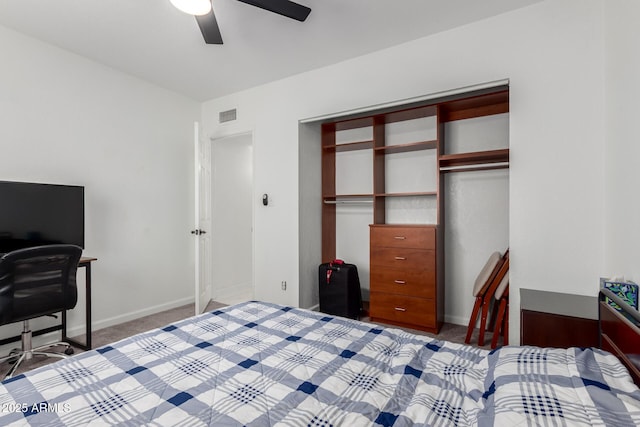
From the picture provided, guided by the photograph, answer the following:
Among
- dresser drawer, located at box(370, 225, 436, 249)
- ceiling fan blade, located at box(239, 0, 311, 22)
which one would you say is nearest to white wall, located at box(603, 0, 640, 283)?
dresser drawer, located at box(370, 225, 436, 249)

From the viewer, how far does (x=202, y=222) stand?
384 centimetres

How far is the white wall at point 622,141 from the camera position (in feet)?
5.52

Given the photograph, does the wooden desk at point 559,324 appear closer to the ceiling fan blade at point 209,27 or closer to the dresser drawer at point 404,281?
the dresser drawer at point 404,281

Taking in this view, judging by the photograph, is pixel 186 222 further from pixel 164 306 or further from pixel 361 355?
pixel 361 355

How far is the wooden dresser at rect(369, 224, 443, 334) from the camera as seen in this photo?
3.10m

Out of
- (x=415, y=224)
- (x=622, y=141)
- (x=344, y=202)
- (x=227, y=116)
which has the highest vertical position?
(x=227, y=116)

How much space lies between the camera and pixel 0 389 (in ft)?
3.83

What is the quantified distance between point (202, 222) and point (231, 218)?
878 millimetres

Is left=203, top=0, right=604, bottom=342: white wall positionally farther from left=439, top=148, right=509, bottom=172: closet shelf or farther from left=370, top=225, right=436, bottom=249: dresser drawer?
left=370, top=225, right=436, bottom=249: dresser drawer

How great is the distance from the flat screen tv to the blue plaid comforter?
1.87 metres

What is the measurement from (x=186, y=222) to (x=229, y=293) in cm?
117

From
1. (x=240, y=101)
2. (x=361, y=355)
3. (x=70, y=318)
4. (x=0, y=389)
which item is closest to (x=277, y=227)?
(x=240, y=101)

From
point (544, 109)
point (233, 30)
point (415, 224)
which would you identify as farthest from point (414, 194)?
point (233, 30)

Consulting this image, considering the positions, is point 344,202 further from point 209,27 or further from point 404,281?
point 209,27
